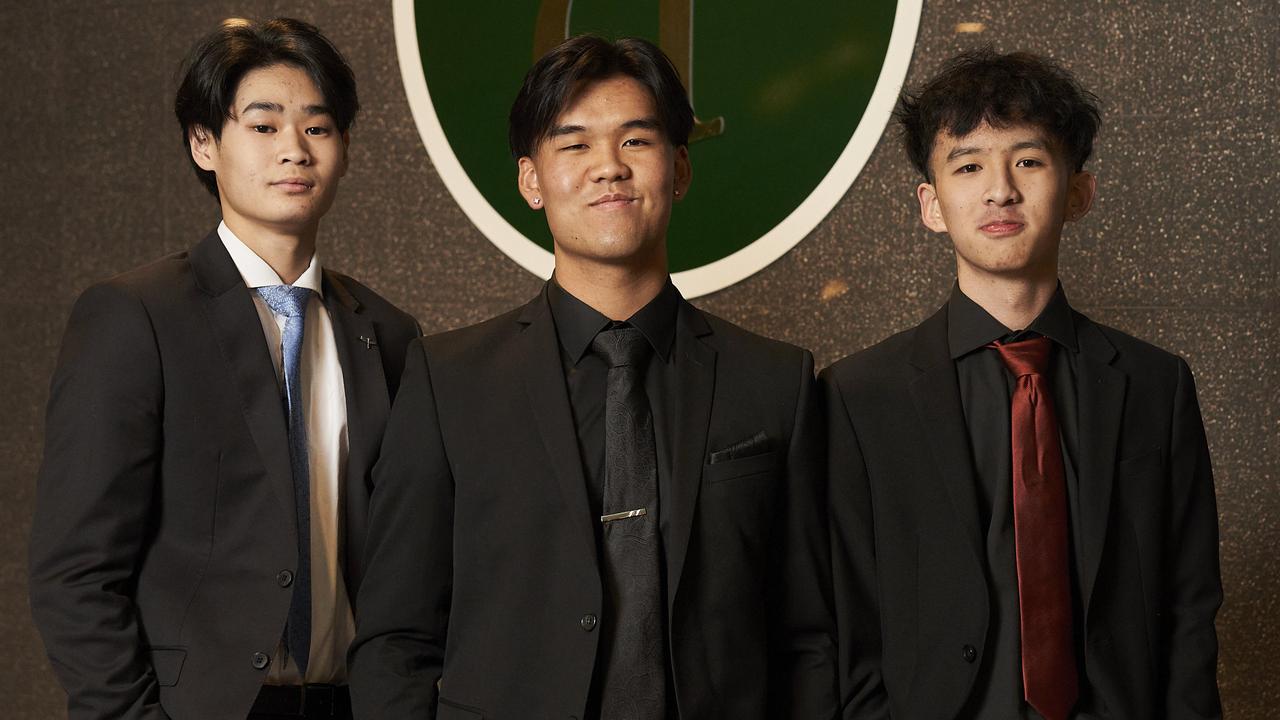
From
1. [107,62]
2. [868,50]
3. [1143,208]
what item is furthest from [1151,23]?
[107,62]

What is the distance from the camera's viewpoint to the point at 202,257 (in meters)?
1.83

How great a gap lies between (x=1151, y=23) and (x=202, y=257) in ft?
5.87

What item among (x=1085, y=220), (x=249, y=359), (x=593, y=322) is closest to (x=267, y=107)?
(x=249, y=359)

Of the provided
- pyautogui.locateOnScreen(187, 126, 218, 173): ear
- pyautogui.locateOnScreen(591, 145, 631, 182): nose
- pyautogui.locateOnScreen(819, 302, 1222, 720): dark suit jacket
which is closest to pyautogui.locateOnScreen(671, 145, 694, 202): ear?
pyautogui.locateOnScreen(591, 145, 631, 182): nose

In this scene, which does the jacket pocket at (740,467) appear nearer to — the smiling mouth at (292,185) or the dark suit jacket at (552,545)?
the dark suit jacket at (552,545)

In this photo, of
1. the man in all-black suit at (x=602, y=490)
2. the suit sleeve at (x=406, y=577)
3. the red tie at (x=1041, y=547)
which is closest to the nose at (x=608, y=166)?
the man in all-black suit at (x=602, y=490)

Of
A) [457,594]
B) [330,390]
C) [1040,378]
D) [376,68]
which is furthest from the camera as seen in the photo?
[376,68]

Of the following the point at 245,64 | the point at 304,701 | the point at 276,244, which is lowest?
the point at 304,701

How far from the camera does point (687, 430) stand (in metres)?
1.61

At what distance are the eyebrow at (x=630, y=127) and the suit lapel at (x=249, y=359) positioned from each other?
0.49 metres

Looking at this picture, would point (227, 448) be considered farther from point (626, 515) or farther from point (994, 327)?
point (994, 327)

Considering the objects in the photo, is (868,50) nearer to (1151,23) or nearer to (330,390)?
(1151,23)

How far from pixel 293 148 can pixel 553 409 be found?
0.56m

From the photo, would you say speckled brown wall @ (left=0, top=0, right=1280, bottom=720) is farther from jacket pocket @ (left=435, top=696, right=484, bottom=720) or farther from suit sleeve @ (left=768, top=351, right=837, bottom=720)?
jacket pocket @ (left=435, top=696, right=484, bottom=720)
